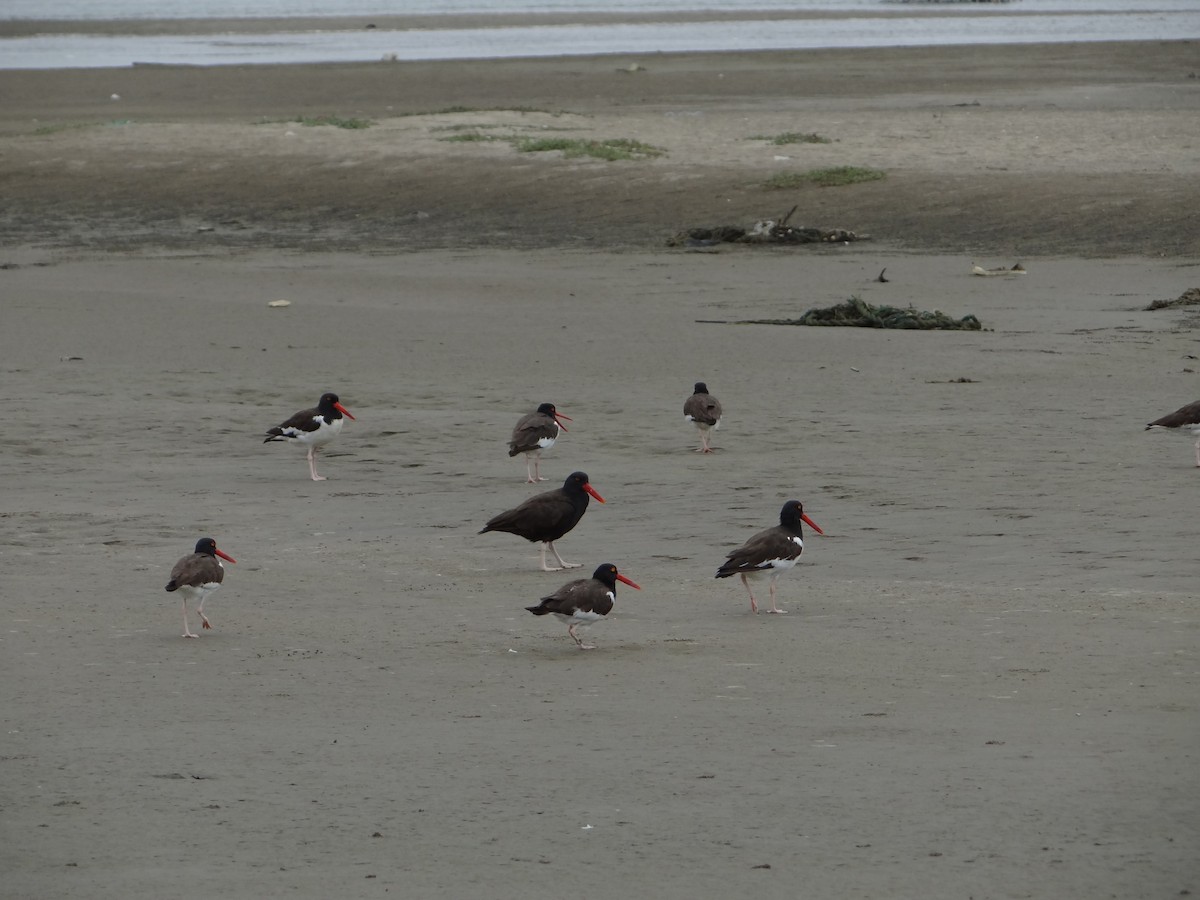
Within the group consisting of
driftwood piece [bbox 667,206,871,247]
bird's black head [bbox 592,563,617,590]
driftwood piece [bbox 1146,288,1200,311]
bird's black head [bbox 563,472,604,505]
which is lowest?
bird's black head [bbox 592,563,617,590]

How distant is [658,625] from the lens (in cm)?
968

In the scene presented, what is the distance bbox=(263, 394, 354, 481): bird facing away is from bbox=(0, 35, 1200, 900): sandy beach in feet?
0.85

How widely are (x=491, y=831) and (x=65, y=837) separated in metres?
1.61

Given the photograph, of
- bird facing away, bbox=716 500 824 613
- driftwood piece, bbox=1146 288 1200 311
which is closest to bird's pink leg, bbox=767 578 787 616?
bird facing away, bbox=716 500 824 613

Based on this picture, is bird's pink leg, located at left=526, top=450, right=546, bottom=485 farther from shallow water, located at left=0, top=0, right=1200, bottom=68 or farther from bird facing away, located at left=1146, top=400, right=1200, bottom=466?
shallow water, located at left=0, top=0, right=1200, bottom=68

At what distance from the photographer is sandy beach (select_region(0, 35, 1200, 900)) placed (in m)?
6.76

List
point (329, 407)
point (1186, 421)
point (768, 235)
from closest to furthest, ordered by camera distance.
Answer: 1. point (1186, 421)
2. point (329, 407)
3. point (768, 235)

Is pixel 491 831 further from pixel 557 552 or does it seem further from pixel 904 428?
pixel 904 428

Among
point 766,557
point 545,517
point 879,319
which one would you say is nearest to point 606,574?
point 766,557

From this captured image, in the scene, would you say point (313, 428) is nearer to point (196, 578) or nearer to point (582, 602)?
point (196, 578)

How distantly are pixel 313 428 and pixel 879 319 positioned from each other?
715cm

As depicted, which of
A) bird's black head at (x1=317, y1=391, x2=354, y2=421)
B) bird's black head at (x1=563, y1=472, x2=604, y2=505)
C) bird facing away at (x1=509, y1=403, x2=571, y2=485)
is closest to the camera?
bird's black head at (x1=563, y1=472, x2=604, y2=505)

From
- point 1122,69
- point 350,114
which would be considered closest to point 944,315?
point 350,114

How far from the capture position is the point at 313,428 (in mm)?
13617
